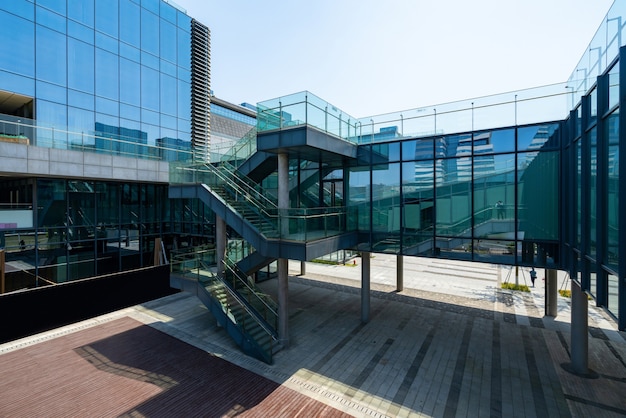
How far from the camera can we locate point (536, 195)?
418 inches

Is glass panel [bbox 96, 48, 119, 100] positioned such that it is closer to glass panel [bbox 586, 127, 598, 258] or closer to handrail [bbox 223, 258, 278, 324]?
handrail [bbox 223, 258, 278, 324]

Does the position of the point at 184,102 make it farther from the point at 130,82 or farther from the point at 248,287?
the point at 248,287

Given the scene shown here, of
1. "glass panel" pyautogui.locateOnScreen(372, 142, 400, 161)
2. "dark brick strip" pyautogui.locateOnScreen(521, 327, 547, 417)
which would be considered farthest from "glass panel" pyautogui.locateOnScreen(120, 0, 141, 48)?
"dark brick strip" pyautogui.locateOnScreen(521, 327, 547, 417)

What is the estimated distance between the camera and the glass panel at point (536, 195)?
10.4m

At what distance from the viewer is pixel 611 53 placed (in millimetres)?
6230

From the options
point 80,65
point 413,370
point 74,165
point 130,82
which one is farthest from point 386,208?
point 80,65

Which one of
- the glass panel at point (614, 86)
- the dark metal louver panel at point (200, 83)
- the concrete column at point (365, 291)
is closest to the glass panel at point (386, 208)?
the concrete column at point (365, 291)

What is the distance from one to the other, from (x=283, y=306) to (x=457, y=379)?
6.49m

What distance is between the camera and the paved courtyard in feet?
27.7

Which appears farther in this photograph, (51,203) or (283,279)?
(51,203)

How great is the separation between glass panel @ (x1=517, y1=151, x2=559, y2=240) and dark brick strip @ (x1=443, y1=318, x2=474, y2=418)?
15.7 feet

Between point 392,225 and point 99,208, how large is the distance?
618 inches

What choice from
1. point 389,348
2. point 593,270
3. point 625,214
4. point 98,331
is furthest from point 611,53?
point 98,331

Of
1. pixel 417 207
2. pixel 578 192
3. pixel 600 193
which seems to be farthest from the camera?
pixel 417 207
